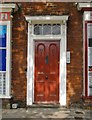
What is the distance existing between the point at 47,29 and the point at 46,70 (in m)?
1.60

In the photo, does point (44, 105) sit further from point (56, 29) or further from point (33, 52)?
point (56, 29)

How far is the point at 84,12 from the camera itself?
9664 millimetres

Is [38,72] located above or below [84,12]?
below

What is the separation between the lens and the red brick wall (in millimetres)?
9938

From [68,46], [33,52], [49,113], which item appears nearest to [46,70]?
[33,52]

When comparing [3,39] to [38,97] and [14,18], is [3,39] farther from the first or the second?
[38,97]

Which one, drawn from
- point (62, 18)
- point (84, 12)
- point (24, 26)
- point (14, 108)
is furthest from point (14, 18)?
point (14, 108)

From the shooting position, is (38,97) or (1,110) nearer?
(1,110)

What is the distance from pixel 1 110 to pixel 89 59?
3.72 m

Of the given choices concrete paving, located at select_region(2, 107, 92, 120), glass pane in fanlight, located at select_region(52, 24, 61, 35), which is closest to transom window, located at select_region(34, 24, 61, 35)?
glass pane in fanlight, located at select_region(52, 24, 61, 35)

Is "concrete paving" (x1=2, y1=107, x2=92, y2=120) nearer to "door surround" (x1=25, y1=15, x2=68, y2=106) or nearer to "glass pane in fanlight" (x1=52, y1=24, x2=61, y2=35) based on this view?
"door surround" (x1=25, y1=15, x2=68, y2=106)

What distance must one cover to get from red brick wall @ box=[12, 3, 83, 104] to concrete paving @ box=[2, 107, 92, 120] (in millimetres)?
668

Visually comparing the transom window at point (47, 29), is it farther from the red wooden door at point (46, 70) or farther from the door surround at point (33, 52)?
the red wooden door at point (46, 70)

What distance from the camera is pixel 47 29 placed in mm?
10102
